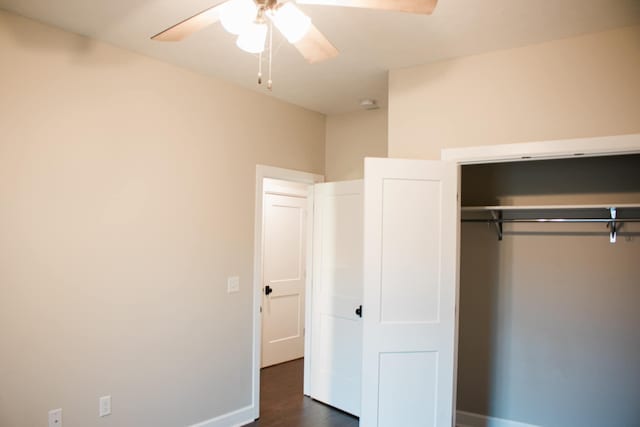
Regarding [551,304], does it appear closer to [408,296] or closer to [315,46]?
[408,296]

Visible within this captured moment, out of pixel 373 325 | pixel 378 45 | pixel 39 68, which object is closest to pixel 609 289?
pixel 373 325

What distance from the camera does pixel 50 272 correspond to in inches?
95.5

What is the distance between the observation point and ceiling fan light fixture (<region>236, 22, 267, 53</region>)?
1582mm

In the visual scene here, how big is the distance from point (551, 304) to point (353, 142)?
224 centimetres

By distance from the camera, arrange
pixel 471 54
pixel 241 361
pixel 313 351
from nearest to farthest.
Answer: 1. pixel 471 54
2. pixel 241 361
3. pixel 313 351

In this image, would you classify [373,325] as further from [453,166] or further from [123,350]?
[123,350]

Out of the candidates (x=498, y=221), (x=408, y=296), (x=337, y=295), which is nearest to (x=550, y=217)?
(x=498, y=221)

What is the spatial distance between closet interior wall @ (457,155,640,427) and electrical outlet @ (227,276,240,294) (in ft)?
6.08

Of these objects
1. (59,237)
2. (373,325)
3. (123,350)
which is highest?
(59,237)

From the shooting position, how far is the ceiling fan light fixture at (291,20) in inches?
59.7

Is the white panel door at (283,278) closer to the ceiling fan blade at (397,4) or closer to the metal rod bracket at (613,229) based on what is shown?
the metal rod bracket at (613,229)

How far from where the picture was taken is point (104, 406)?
2650 millimetres

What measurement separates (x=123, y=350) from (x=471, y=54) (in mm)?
2973

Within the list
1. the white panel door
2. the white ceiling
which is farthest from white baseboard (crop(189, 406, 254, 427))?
the white ceiling
